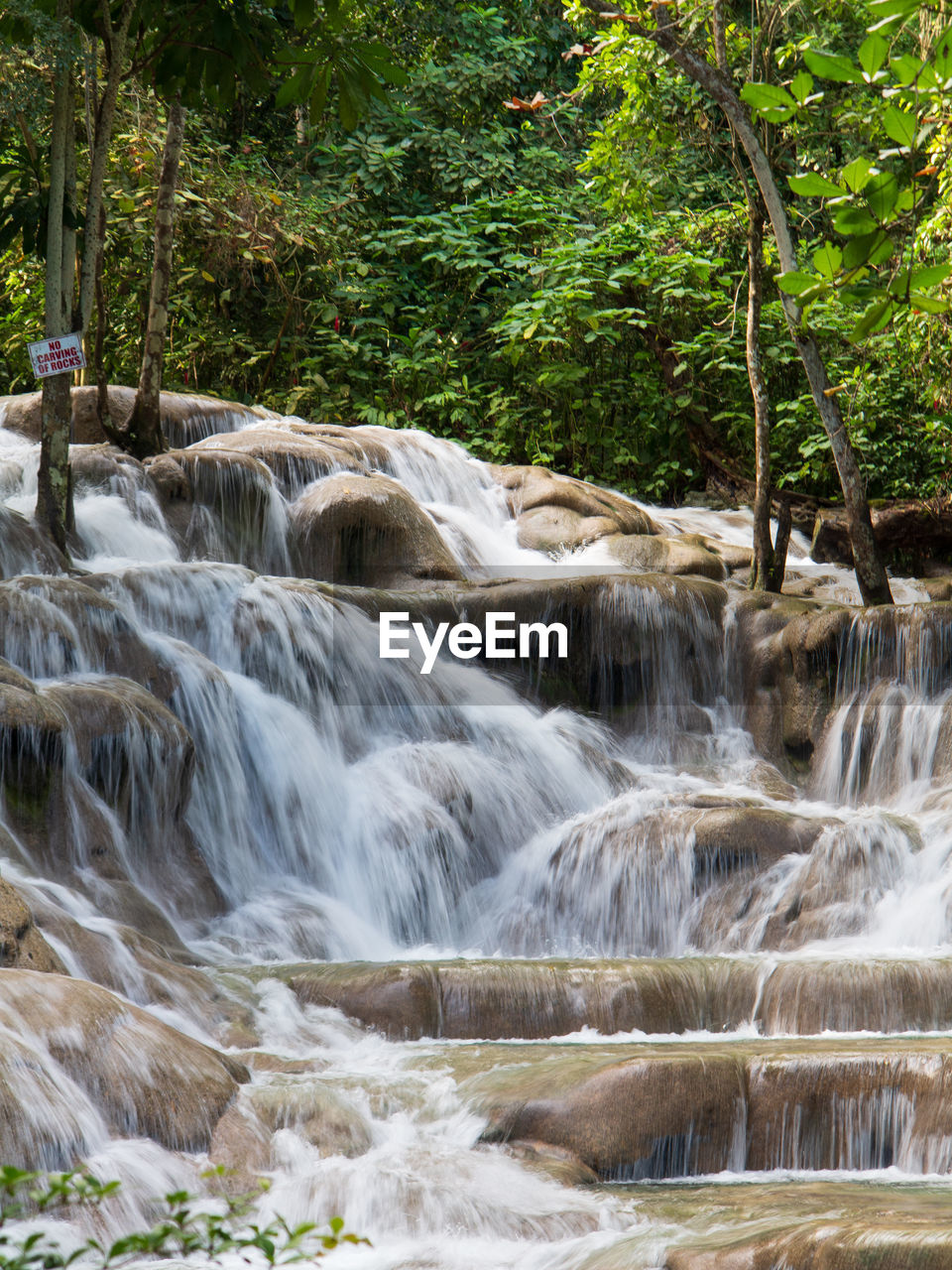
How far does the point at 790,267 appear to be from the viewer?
33.5ft

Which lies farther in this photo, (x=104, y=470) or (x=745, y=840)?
(x=104, y=470)

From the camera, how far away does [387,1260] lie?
3.83 metres

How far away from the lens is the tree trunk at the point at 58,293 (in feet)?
26.9

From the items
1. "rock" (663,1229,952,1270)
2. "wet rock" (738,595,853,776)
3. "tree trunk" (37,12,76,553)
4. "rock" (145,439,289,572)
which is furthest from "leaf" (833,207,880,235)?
"rock" (145,439,289,572)

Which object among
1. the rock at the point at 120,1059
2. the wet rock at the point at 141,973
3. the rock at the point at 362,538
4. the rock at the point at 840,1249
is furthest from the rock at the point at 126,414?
the rock at the point at 840,1249

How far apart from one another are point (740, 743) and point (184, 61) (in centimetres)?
729

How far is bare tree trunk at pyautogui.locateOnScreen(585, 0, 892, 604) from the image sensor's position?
10273mm

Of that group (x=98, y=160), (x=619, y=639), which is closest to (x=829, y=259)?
(x=98, y=160)

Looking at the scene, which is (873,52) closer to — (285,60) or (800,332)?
(285,60)

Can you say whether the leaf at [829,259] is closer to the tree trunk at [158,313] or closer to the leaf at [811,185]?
the leaf at [811,185]

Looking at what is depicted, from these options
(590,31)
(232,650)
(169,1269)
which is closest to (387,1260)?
(169,1269)

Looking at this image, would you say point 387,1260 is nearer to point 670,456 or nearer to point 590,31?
point 590,31

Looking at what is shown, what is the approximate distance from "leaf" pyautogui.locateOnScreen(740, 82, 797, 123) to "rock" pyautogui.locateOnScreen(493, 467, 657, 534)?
11.4 meters

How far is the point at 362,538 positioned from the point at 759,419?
3.61 m
